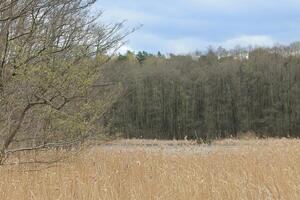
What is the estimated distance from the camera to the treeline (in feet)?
162

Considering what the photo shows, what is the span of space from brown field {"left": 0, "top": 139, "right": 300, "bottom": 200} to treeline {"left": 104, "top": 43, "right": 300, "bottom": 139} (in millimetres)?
40258

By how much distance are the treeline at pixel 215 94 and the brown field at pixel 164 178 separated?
40.3 meters

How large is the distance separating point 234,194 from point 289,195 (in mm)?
505

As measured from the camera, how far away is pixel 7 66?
735 cm

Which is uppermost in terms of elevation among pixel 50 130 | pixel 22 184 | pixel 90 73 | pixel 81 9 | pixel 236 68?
pixel 236 68

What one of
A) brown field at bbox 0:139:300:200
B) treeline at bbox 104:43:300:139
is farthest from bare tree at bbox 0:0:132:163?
treeline at bbox 104:43:300:139

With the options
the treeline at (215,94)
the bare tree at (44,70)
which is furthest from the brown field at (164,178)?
the treeline at (215,94)

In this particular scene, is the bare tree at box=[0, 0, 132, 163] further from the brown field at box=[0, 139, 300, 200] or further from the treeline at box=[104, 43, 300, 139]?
the treeline at box=[104, 43, 300, 139]

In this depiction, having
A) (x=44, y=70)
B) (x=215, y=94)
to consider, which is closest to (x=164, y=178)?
(x=44, y=70)

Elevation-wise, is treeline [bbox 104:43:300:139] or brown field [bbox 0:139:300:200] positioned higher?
treeline [bbox 104:43:300:139]

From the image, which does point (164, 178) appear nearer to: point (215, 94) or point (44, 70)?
point (44, 70)

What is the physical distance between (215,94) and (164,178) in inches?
1816

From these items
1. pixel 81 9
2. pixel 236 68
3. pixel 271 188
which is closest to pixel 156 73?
pixel 236 68

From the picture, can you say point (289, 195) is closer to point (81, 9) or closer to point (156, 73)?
point (81, 9)
